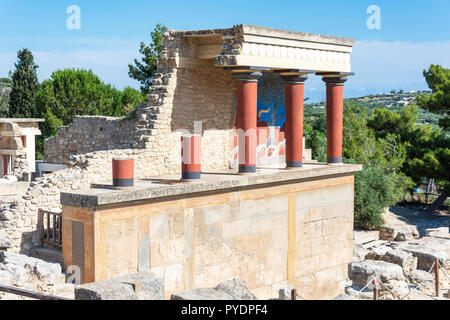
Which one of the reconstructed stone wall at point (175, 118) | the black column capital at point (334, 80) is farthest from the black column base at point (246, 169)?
the black column capital at point (334, 80)

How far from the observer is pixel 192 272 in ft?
37.1

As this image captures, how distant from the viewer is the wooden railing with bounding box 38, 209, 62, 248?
1103cm

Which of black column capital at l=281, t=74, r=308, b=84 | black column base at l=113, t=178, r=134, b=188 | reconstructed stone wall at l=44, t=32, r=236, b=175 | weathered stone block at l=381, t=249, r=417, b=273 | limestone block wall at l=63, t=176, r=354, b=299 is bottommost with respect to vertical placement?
weathered stone block at l=381, t=249, r=417, b=273

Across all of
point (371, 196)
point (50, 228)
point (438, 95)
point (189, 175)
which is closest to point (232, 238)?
point (189, 175)

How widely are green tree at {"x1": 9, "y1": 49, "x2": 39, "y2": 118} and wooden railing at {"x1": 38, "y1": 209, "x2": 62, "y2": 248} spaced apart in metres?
27.4

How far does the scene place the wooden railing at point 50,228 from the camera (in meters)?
11.0

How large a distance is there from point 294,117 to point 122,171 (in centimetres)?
524

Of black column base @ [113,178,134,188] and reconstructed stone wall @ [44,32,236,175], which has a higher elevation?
reconstructed stone wall @ [44,32,236,175]

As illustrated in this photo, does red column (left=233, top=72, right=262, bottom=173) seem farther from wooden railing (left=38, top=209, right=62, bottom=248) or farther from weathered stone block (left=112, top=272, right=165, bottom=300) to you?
weathered stone block (left=112, top=272, right=165, bottom=300)

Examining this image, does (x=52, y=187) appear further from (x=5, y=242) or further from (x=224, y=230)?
(x=224, y=230)

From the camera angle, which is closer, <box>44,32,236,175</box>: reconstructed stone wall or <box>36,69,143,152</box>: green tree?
<box>44,32,236,175</box>: reconstructed stone wall

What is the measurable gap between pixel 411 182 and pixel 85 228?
24394mm

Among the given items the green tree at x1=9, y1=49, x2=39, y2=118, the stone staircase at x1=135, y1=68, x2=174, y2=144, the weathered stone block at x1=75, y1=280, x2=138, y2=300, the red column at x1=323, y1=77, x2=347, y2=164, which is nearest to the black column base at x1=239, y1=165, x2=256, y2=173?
the stone staircase at x1=135, y1=68, x2=174, y2=144

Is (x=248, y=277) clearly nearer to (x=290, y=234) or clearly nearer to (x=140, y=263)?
(x=290, y=234)
